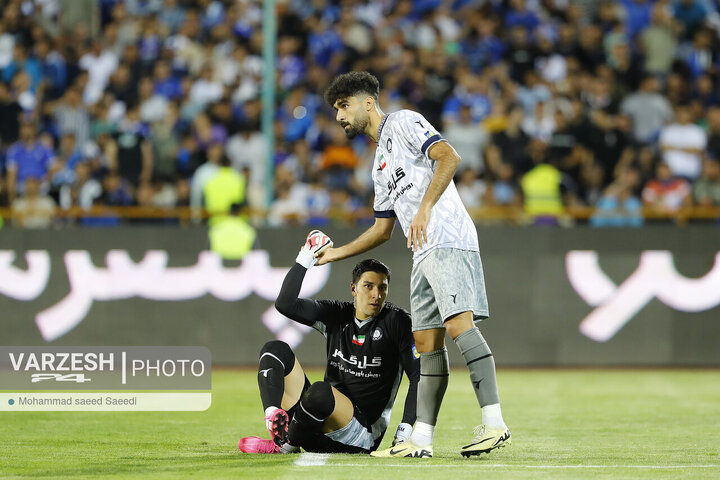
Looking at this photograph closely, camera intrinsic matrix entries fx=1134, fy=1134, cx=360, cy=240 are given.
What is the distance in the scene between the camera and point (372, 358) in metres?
6.89

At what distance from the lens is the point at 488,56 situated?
17.2 m

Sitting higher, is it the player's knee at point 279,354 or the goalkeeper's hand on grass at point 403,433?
the player's knee at point 279,354

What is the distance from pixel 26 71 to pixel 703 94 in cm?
1001

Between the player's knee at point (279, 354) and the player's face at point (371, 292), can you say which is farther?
the player's face at point (371, 292)

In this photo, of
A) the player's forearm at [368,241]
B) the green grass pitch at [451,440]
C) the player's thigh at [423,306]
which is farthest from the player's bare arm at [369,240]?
the green grass pitch at [451,440]

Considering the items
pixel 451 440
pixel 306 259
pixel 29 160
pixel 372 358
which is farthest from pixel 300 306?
pixel 29 160

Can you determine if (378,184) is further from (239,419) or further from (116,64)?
(116,64)

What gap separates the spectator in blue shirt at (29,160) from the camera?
14.8m

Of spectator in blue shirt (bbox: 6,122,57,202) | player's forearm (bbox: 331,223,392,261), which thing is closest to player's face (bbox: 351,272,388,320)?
player's forearm (bbox: 331,223,392,261)

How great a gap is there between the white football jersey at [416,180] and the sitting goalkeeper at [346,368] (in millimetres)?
530

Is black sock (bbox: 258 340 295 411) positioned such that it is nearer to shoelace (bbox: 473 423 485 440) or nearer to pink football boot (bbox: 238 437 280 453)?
pink football boot (bbox: 238 437 280 453)

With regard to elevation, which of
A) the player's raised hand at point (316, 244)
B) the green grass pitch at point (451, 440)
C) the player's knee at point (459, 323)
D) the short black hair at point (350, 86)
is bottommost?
the green grass pitch at point (451, 440)

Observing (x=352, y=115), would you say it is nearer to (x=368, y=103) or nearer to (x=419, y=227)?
(x=368, y=103)

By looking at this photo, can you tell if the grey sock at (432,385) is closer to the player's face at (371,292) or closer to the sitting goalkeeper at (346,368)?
the sitting goalkeeper at (346,368)
